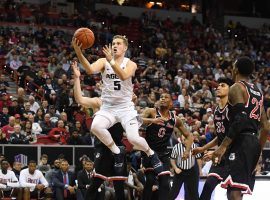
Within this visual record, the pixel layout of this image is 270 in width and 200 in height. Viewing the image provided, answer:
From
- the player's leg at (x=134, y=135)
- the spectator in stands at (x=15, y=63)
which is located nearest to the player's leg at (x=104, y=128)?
the player's leg at (x=134, y=135)

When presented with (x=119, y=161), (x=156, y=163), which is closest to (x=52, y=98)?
(x=156, y=163)

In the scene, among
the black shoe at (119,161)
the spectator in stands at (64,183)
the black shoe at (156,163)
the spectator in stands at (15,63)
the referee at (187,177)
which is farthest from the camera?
the spectator in stands at (15,63)

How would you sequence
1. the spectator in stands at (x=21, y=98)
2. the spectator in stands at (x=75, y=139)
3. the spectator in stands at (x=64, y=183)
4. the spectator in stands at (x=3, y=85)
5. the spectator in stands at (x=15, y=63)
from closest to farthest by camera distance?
the spectator in stands at (x=64, y=183), the spectator in stands at (x=75, y=139), the spectator in stands at (x=21, y=98), the spectator in stands at (x=3, y=85), the spectator in stands at (x=15, y=63)

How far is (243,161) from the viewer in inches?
339

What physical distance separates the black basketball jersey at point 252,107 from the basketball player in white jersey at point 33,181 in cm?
863

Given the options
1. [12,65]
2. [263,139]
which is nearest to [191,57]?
[12,65]

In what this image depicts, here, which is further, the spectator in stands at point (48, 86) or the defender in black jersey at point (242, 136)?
the spectator in stands at point (48, 86)

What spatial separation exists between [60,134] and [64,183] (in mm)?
2393

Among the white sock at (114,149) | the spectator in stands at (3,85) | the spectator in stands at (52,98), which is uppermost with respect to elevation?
the spectator in stands at (3,85)

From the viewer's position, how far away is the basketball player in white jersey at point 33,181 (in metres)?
16.3

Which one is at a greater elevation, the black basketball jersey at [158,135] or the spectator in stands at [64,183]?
the black basketball jersey at [158,135]

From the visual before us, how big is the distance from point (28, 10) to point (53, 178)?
14.1 m

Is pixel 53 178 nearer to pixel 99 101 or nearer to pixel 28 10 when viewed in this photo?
pixel 99 101

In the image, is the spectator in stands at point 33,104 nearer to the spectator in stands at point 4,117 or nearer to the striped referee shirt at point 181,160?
the spectator in stands at point 4,117
